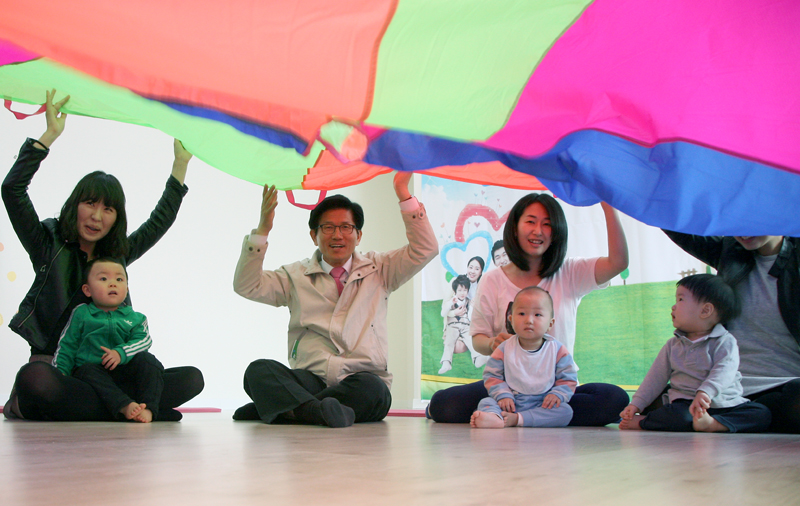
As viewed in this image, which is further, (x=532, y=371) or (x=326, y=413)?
(x=532, y=371)

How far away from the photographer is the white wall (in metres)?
2.54

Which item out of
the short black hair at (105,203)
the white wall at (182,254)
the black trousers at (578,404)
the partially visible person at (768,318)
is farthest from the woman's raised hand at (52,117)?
the partially visible person at (768,318)

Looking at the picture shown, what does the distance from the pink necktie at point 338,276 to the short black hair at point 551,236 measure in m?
0.48

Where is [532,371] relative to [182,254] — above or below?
below

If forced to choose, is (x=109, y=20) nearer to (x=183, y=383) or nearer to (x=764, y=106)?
(x=183, y=383)

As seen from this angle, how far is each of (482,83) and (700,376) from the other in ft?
2.89

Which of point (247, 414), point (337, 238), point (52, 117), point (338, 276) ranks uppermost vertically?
point (52, 117)

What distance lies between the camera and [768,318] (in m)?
1.61

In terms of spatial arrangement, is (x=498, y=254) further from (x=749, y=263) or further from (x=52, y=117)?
(x=52, y=117)

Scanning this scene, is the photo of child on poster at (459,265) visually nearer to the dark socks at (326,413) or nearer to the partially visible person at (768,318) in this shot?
the partially visible person at (768,318)

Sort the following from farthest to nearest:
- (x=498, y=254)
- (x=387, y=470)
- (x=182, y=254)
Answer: (x=498, y=254), (x=182, y=254), (x=387, y=470)

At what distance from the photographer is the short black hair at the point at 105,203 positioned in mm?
1778

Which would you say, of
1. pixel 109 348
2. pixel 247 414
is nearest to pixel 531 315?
pixel 247 414

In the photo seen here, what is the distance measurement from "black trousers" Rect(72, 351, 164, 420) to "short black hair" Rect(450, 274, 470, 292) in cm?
189
